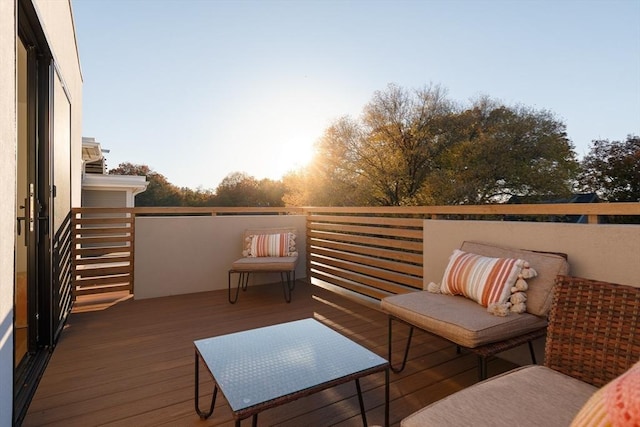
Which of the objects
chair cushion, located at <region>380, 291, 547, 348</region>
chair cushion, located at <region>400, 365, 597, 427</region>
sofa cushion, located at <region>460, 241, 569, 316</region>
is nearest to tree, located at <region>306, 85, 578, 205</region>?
chair cushion, located at <region>380, 291, 547, 348</region>

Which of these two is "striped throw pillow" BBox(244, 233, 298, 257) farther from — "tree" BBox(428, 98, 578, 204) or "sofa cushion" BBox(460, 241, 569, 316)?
"tree" BBox(428, 98, 578, 204)

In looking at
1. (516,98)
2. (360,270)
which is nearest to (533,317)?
(360,270)

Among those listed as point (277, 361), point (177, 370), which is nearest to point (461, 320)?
point (277, 361)

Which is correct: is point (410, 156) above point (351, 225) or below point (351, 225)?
above

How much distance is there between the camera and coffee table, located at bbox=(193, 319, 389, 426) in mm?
1200

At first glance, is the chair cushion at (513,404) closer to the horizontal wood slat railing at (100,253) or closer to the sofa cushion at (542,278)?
the sofa cushion at (542,278)

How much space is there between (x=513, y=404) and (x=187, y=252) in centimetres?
384

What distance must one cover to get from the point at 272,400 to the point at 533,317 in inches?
57.9

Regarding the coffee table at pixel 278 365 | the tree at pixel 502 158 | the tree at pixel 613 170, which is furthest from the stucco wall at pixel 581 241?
the tree at pixel 613 170

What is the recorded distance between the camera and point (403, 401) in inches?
69.9

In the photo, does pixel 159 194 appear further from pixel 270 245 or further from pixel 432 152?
pixel 270 245

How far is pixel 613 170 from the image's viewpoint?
1077cm

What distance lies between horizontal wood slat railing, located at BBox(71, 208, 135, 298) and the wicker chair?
3.74m

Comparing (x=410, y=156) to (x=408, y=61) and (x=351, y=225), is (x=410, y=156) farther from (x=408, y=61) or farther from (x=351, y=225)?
(x=351, y=225)
